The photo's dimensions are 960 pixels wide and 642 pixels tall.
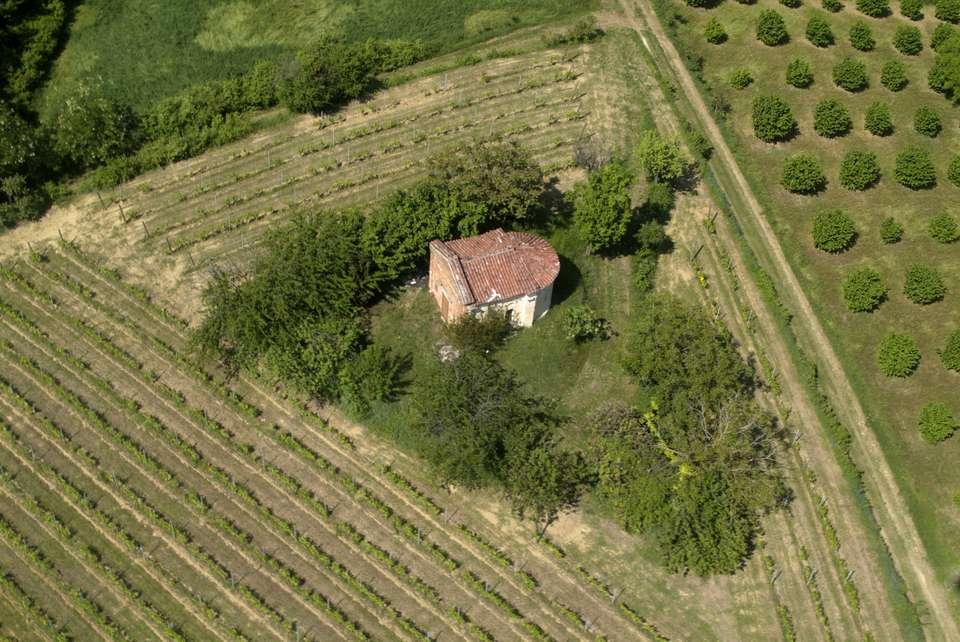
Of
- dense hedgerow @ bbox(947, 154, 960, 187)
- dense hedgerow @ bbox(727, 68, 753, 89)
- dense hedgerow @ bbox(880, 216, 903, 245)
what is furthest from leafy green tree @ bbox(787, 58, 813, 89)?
dense hedgerow @ bbox(880, 216, 903, 245)

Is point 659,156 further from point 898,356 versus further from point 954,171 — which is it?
point 954,171

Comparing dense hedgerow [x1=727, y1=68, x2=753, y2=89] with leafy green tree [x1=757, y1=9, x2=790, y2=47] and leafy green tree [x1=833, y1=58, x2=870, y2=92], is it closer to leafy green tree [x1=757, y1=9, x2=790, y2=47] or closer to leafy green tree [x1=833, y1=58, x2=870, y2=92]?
leafy green tree [x1=757, y1=9, x2=790, y2=47]

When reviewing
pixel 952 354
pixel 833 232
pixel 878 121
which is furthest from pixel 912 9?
pixel 952 354

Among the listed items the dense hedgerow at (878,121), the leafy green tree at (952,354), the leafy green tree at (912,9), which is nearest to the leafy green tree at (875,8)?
the leafy green tree at (912,9)

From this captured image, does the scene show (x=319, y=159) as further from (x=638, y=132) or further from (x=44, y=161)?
(x=638, y=132)

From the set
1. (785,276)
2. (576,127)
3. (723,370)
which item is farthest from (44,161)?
(785,276)

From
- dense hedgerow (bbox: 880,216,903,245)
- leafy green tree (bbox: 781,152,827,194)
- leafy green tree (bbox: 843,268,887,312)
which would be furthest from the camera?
leafy green tree (bbox: 781,152,827,194)
